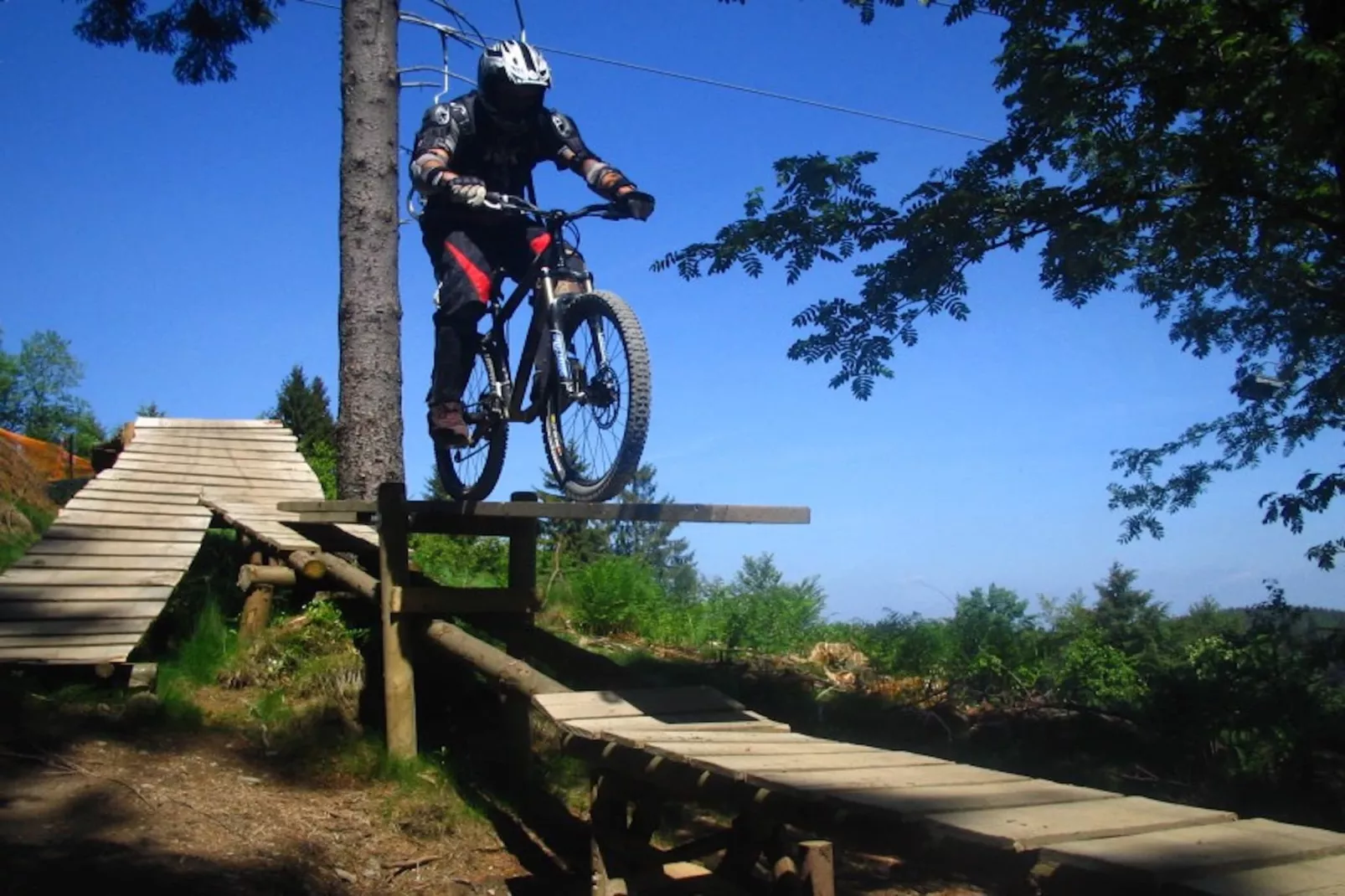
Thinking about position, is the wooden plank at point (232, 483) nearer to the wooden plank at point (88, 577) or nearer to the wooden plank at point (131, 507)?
the wooden plank at point (131, 507)

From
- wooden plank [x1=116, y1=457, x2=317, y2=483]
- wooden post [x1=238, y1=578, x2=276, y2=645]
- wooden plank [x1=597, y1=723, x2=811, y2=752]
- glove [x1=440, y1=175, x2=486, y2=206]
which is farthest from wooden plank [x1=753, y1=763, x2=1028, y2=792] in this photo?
wooden plank [x1=116, y1=457, x2=317, y2=483]

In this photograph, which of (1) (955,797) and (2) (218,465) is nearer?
(1) (955,797)

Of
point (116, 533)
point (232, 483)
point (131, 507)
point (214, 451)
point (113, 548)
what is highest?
point (214, 451)

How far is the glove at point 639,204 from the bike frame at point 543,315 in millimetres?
76

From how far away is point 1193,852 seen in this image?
7.98 ft

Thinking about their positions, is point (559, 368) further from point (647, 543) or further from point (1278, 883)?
point (647, 543)

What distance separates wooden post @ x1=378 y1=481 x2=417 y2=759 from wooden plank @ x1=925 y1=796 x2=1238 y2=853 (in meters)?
4.10

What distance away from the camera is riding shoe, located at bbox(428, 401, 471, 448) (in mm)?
5879

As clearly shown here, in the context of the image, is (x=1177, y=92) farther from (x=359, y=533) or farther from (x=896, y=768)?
(x=359, y=533)

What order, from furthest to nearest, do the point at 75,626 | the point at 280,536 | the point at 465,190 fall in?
the point at 280,536, the point at 75,626, the point at 465,190

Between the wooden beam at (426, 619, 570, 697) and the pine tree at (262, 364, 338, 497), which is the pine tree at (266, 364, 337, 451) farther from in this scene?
the wooden beam at (426, 619, 570, 697)

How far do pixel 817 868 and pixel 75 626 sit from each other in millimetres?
4982

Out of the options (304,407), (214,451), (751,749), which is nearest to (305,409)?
(304,407)

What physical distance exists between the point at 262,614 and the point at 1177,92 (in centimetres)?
609
